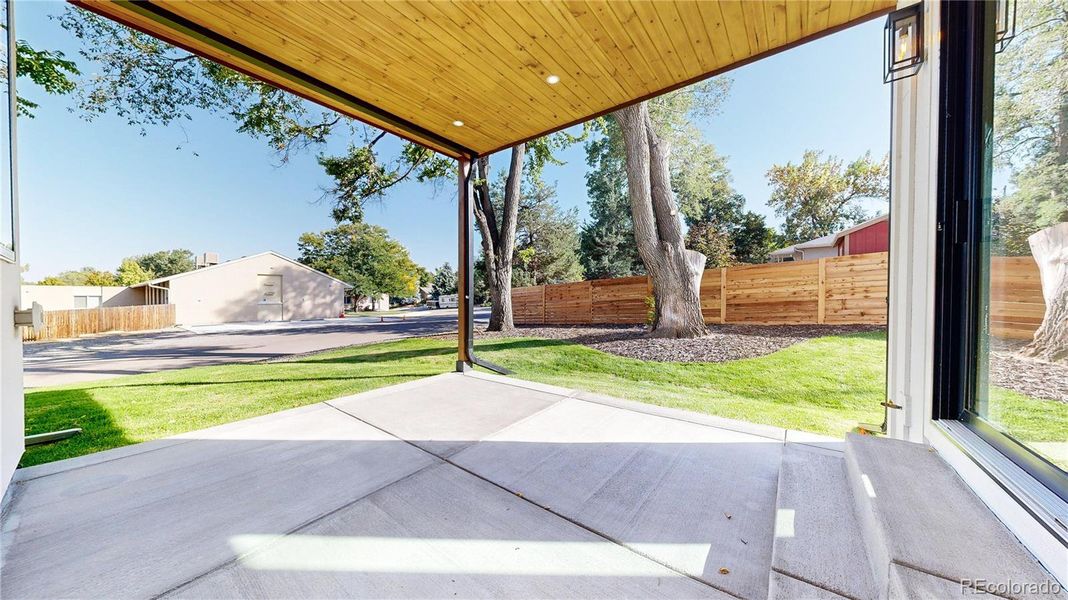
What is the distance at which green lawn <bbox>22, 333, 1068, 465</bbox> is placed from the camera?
2.73 metres

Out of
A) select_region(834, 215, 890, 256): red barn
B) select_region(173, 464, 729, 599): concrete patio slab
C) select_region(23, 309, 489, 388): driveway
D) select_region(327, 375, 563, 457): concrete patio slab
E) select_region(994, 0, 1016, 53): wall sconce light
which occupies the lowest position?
select_region(23, 309, 489, 388): driveway

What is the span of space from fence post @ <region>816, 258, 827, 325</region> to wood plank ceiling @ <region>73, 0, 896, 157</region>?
4.03 metres

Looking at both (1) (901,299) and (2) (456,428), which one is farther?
(2) (456,428)

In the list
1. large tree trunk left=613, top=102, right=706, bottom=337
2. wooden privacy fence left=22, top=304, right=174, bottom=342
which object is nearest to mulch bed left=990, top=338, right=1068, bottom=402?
large tree trunk left=613, top=102, right=706, bottom=337

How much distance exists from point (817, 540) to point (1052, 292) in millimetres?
1016

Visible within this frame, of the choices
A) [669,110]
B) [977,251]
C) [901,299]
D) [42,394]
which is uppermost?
[669,110]

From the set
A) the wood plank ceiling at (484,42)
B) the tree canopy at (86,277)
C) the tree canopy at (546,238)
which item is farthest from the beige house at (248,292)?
the wood plank ceiling at (484,42)

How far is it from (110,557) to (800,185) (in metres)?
16.6

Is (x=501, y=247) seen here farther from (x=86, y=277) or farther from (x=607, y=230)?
(x=86, y=277)

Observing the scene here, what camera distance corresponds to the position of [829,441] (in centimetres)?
199

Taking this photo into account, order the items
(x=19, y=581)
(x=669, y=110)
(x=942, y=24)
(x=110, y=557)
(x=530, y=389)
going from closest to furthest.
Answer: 1. (x=19, y=581)
2. (x=110, y=557)
3. (x=942, y=24)
4. (x=530, y=389)
5. (x=669, y=110)

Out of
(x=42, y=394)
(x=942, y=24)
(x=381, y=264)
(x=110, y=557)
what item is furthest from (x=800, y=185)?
(x=381, y=264)

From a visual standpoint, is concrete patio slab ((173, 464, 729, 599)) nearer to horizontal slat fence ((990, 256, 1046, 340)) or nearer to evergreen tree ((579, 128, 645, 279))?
horizontal slat fence ((990, 256, 1046, 340))

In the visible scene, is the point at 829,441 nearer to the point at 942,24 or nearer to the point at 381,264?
the point at 942,24
